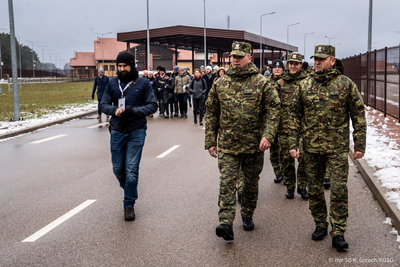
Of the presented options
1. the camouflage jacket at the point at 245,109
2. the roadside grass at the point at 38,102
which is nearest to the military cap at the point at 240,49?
the camouflage jacket at the point at 245,109

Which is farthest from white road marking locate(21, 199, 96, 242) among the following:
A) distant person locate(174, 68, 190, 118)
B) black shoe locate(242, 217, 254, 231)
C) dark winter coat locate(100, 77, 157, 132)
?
distant person locate(174, 68, 190, 118)

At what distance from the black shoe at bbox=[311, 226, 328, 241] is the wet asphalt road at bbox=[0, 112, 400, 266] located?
6 cm

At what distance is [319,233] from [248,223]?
0.75m

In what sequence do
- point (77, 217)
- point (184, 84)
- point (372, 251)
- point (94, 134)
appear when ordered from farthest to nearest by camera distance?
point (184, 84) → point (94, 134) → point (77, 217) → point (372, 251)

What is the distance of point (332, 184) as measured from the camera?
4.56m

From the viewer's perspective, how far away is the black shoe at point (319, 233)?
187 inches

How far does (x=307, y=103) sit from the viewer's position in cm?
467

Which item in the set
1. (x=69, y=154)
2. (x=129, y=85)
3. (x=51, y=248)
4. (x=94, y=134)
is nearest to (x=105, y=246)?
(x=51, y=248)

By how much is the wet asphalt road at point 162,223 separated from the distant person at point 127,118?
1.45 feet

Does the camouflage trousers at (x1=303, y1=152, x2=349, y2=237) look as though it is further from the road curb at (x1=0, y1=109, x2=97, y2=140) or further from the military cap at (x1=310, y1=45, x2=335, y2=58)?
the road curb at (x1=0, y1=109, x2=97, y2=140)

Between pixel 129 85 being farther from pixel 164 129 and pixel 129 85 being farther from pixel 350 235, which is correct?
pixel 164 129

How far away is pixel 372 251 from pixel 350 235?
0.47 metres

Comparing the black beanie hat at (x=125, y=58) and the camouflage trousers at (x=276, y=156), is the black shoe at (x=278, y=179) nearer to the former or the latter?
the camouflage trousers at (x=276, y=156)

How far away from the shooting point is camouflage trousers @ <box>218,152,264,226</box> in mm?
4641
